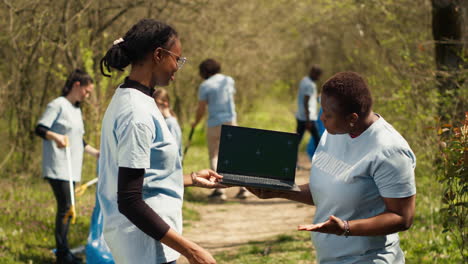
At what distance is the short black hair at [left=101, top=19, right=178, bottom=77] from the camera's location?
258 cm

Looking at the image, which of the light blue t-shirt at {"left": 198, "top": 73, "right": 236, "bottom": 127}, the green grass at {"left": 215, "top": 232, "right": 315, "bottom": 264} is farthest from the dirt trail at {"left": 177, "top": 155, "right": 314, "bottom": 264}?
the light blue t-shirt at {"left": 198, "top": 73, "right": 236, "bottom": 127}

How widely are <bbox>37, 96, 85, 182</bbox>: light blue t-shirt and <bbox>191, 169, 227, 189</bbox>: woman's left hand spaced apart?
3474 millimetres

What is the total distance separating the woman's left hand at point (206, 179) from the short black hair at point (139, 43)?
0.75 m

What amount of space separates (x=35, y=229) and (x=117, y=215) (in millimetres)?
4936

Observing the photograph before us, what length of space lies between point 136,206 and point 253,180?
0.65 metres

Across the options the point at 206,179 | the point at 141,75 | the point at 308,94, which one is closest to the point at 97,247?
the point at 206,179

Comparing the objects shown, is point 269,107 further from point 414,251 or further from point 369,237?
point 369,237

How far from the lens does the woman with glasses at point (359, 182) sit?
2.54m

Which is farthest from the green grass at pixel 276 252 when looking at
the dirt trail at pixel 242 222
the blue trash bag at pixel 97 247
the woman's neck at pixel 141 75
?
the woman's neck at pixel 141 75

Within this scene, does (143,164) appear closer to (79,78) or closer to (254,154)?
(254,154)

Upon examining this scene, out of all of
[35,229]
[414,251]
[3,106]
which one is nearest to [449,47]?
[414,251]

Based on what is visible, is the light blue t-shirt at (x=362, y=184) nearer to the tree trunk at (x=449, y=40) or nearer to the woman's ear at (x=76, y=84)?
the woman's ear at (x=76, y=84)

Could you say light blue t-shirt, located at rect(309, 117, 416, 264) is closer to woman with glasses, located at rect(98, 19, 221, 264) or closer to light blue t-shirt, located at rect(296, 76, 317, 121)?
woman with glasses, located at rect(98, 19, 221, 264)

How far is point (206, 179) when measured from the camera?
3148 mm
